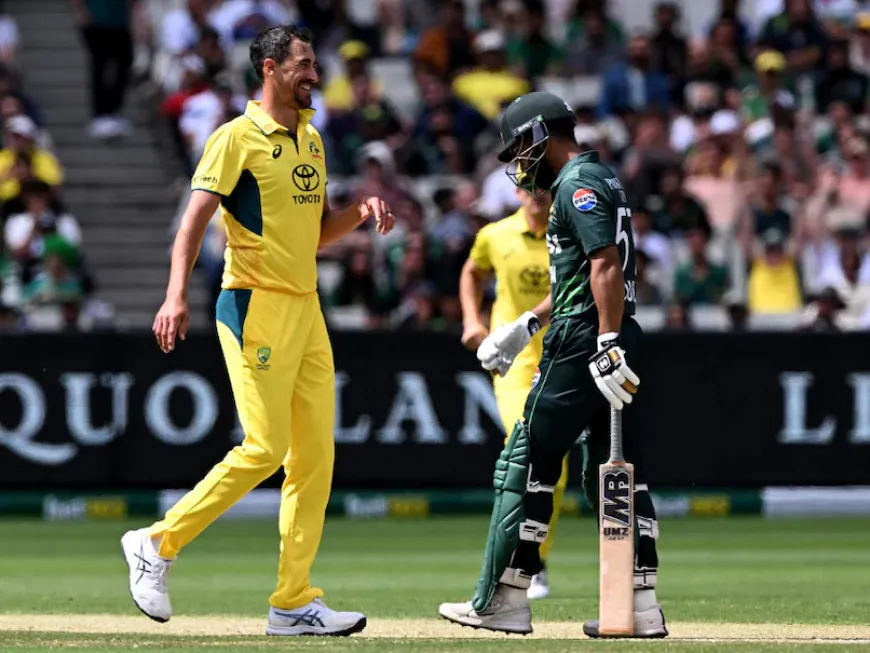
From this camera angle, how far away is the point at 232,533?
583 inches

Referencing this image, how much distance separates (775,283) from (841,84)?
11.5ft

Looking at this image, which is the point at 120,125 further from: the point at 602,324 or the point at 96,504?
the point at 602,324

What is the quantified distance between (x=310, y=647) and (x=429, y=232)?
1064cm

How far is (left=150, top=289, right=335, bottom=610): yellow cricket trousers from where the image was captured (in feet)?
26.6

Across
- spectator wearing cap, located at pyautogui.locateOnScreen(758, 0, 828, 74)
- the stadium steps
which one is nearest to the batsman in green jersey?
the stadium steps

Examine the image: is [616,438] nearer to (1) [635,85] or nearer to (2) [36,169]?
(2) [36,169]

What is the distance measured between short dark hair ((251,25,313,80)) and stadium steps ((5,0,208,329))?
9.67 m

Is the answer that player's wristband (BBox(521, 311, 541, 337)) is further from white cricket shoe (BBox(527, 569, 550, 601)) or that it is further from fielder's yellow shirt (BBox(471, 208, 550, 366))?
white cricket shoe (BBox(527, 569, 550, 601))

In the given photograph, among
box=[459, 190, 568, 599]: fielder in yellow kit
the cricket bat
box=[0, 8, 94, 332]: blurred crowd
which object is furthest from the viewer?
box=[0, 8, 94, 332]: blurred crowd

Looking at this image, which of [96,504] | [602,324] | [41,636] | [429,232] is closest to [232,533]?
[96,504]

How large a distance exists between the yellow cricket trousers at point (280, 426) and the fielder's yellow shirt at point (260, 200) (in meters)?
0.09

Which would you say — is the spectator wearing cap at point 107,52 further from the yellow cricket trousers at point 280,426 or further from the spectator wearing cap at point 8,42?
the yellow cricket trousers at point 280,426

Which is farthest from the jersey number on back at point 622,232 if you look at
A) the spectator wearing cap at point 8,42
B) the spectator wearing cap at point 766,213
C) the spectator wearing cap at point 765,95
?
the spectator wearing cap at point 8,42

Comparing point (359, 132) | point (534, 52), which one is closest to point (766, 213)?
point (534, 52)
